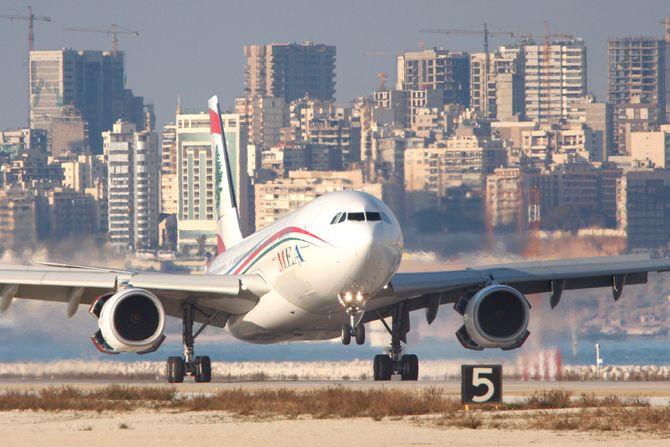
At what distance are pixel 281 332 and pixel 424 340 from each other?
38370mm

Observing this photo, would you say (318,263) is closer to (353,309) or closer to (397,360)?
(353,309)

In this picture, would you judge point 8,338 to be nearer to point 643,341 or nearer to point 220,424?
point 220,424

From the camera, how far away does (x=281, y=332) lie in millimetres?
51406

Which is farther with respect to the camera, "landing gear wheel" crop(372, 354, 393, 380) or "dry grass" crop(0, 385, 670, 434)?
"landing gear wheel" crop(372, 354, 393, 380)

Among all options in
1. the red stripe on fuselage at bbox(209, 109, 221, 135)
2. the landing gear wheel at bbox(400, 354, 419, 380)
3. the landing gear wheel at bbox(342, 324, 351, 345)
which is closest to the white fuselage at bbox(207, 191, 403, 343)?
the landing gear wheel at bbox(342, 324, 351, 345)

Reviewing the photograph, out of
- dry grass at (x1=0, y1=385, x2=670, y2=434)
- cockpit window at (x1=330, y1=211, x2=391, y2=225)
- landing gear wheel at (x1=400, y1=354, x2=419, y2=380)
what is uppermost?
cockpit window at (x1=330, y1=211, x2=391, y2=225)

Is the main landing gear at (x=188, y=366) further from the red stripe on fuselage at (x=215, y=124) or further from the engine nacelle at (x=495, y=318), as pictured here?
the red stripe on fuselage at (x=215, y=124)

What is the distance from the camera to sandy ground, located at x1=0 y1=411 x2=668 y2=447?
31781 mm

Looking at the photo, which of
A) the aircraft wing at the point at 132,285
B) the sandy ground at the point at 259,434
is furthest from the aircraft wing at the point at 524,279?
the sandy ground at the point at 259,434

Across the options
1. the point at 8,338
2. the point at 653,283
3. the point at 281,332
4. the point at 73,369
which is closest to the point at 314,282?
the point at 281,332

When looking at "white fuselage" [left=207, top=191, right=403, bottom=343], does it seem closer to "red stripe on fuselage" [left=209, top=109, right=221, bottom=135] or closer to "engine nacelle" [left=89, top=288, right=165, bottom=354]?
"engine nacelle" [left=89, top=288, right=165, bottom=354]

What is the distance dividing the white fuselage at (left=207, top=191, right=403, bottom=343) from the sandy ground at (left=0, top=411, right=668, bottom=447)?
10345mm

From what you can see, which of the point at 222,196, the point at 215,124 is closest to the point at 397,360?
the point at 222,196

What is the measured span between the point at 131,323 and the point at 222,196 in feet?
57.0
